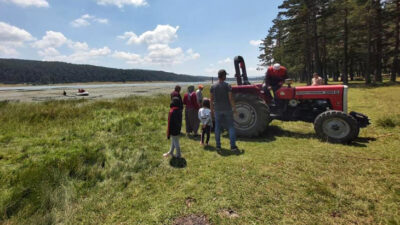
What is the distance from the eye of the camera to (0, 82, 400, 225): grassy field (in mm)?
2238

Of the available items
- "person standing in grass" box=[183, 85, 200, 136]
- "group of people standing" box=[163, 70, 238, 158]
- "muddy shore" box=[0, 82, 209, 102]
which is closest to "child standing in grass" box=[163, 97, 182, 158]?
"group of people standing" box=[163, 70, 238, 158]

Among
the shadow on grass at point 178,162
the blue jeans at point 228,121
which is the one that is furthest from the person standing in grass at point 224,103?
the shadow on grass at point 178,162

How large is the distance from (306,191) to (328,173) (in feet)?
2.53

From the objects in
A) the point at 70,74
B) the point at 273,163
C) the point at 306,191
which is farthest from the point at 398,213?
the point at 70,74

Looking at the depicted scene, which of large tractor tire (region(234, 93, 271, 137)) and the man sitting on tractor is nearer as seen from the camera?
large tractor tire (region(234, 93, 271, 137))

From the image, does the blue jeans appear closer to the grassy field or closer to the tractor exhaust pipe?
the grassy field

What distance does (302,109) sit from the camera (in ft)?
17.7

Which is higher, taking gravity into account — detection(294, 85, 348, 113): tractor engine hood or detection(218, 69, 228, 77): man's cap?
detection(218, 69, 228, 77): man's cap

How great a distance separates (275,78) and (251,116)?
4.43ft

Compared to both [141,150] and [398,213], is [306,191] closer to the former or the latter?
[398,213]

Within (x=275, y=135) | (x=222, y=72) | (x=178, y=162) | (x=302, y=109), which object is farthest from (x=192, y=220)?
(x=302, y=109)

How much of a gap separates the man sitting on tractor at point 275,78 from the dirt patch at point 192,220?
439cm

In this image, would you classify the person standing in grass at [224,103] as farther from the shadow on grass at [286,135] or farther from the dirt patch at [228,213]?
the dirt patch at [228,213]

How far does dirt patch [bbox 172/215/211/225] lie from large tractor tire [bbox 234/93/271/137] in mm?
3447
